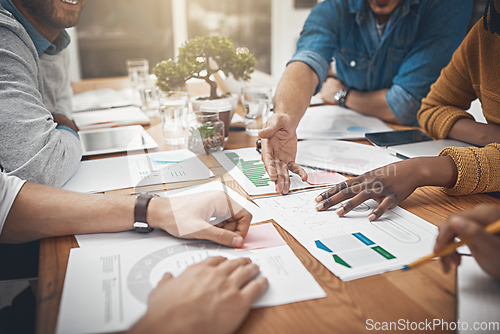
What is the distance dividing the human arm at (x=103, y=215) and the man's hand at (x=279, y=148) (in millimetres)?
210

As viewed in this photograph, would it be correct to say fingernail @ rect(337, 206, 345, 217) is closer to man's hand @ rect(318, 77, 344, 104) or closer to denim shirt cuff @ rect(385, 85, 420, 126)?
denim shirt cuff @ rect(385, 85, 420, 126)

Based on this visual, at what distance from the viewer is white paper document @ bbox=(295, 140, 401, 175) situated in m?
0.94

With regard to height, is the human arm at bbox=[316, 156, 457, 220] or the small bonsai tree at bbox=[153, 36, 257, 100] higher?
the small bonsai tree at bbox=[153, 36, 257, 100]

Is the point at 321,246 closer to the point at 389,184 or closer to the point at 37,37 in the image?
the point at 389,184

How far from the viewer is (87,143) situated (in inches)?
45.6

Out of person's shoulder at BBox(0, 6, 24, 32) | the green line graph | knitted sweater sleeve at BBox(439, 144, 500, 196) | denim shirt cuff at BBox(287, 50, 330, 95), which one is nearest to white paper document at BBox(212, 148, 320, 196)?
the green line graph

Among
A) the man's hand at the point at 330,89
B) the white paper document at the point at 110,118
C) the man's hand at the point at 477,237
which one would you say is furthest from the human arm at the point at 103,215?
the man's hand at the point at 330,89

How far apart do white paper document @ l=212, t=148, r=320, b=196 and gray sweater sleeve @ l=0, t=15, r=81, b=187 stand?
40cm

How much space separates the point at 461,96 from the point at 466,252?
74 centimetres

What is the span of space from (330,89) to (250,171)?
86cm

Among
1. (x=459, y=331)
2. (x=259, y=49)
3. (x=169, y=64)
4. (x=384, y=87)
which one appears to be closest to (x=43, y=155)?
(x=169, y=64)

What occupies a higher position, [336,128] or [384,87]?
[384,87]

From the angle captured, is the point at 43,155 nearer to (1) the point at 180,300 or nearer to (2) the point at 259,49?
(1) the point at 180,300

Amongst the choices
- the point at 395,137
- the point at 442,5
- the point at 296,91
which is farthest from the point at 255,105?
the point at 442,5
